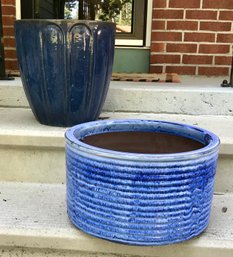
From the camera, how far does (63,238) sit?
1.09 m

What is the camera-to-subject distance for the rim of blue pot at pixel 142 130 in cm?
95

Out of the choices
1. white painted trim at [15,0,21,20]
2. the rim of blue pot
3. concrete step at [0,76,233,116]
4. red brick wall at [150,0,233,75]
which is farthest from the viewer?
white painted trim at [15,0,21,20]

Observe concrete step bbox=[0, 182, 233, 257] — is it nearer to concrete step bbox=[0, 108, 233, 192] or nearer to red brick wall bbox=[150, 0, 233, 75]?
concrete step bbox=[0, 108, 233, 192]

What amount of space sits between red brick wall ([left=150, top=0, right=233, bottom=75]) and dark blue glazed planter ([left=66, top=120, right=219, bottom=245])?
160 cm

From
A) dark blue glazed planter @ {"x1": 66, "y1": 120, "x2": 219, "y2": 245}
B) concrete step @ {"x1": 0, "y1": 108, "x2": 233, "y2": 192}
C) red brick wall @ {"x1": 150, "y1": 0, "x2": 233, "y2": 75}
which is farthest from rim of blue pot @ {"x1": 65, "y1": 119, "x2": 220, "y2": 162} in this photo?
red brick wall @ {"x1": 150, "y1": 0, "x2": 233, "y2": 75}

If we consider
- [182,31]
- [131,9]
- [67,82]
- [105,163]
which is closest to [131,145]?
[105,163]

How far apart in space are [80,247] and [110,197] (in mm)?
206

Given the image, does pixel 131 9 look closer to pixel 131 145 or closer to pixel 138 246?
pixel 131 145

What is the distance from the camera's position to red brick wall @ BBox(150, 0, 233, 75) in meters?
2.49

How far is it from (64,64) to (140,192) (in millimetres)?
659

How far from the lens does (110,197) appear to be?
99 centimetres

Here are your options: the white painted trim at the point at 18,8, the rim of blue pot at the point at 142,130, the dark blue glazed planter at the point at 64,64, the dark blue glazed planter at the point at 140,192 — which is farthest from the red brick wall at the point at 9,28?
the dark blue glazed planter at the point at 140,192

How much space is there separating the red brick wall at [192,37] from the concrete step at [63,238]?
149 centimetres

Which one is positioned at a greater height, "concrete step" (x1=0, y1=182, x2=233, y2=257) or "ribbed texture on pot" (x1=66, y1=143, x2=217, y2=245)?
"ribbed texture on pot" (x1=66, y1=143, x2=217, y2=245)
